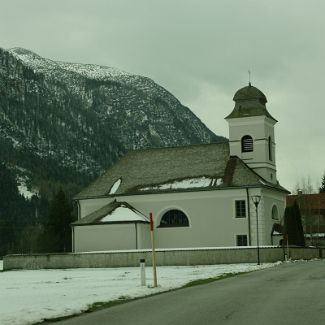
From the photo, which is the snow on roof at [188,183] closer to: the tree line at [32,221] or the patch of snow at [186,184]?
the patch of snow at [186,184]

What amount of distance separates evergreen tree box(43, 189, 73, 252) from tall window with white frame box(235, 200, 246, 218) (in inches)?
1183

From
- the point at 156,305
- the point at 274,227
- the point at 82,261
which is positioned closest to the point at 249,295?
the point at 156,305

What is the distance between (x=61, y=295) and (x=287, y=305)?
791 centimetres

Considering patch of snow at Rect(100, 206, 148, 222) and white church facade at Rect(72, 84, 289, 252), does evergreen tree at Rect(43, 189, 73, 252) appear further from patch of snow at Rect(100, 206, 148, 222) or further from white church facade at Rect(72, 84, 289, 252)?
patch of snow at Rect(100, 206, 148, 222)

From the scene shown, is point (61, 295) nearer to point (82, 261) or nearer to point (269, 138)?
point (82, 261)

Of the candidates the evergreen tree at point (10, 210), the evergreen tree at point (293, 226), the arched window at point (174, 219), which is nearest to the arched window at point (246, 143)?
the evergreen tree at point (293, 226)

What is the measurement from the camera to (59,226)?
88750mm

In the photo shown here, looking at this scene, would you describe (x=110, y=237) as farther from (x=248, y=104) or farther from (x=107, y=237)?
(x=248, y=104)

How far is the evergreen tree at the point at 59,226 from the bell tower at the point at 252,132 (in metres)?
28.8

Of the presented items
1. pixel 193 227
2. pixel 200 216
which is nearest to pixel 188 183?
pixel 200 216

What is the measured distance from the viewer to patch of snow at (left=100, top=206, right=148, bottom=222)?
61281 mm

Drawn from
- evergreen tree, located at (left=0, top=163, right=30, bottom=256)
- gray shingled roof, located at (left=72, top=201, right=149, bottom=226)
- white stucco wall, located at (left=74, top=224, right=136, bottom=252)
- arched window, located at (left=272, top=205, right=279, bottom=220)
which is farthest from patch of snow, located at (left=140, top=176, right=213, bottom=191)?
evergreen tree, located at (left=0, top=163, right=30, bottom=256)

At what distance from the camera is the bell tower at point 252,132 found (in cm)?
6500

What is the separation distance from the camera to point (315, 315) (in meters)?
14.6
